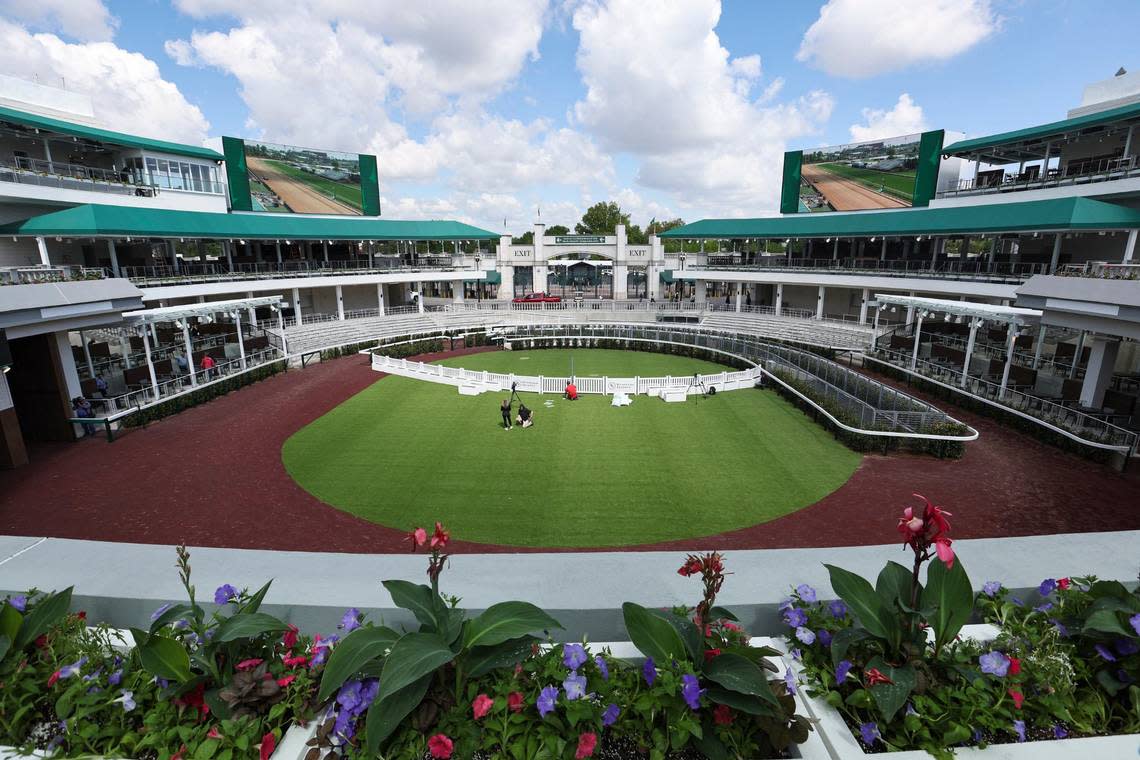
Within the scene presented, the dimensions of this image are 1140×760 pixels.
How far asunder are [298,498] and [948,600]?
14437 millimetres

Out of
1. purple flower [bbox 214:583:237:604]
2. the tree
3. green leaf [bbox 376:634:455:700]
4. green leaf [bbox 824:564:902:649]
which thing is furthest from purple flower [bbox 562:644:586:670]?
the tree

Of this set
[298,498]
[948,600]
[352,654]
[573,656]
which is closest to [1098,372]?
[948,600]

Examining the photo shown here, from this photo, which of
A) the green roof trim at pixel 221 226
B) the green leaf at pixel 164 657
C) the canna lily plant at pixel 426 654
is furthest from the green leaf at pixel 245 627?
the green roof trim at pixel 221 226

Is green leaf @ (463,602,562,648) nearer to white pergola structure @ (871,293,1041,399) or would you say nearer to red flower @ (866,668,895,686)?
red flower @ (866,668,895,686)

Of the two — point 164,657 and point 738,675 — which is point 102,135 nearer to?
point 164,657

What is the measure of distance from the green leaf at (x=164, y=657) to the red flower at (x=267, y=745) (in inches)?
21.5

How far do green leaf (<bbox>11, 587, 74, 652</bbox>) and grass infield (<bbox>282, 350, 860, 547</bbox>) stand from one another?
9102 mm

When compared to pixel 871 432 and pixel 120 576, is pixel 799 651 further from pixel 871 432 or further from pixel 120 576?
pixel 871 432

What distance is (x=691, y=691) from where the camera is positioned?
101 inches

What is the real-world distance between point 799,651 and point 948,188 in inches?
2066

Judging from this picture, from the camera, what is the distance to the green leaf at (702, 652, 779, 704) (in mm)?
2426

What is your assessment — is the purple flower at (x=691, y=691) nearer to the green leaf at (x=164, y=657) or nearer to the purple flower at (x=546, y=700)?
the purple flower at (x=546, y=700)

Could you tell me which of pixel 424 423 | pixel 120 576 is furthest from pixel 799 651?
pixel 424 423

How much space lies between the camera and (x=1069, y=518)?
41.8 feet
